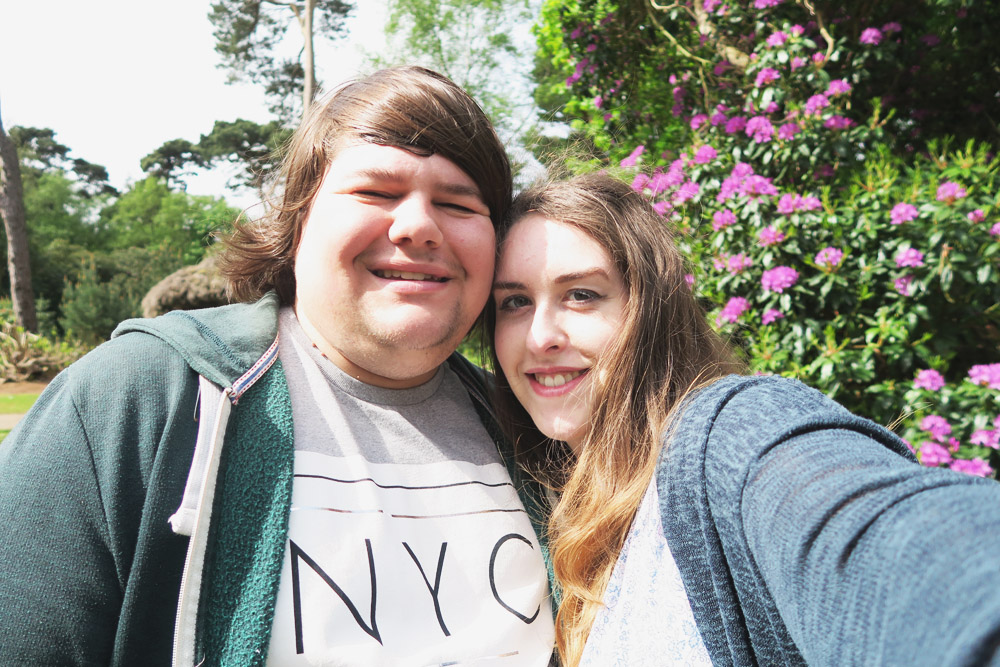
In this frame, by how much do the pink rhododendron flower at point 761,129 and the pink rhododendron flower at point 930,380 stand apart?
1512 millimetres

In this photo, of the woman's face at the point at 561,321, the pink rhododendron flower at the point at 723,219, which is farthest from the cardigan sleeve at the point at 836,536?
the pink rhododendron flower at the point at 723,219

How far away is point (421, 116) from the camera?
175 centimetres

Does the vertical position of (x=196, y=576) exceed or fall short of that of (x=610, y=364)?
it falls short

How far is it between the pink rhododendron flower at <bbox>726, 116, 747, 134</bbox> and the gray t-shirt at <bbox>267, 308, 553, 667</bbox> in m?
2.89

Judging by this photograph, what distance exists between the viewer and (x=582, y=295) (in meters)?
1.72

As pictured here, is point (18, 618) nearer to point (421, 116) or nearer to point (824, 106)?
point (421, 116)

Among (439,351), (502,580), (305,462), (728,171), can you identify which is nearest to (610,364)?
(439,351)

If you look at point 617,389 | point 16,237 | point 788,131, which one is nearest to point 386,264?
point 617,389

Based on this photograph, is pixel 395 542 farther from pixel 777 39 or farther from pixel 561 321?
pixel 777 39

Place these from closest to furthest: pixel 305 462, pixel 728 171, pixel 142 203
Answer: pixel 305 462 → pixel 728 171 → pixel 142 203

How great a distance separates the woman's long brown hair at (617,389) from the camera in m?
1.50

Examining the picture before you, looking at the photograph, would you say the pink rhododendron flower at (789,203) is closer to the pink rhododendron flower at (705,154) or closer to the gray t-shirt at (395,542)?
the pink rhododendron flower at (705,154)

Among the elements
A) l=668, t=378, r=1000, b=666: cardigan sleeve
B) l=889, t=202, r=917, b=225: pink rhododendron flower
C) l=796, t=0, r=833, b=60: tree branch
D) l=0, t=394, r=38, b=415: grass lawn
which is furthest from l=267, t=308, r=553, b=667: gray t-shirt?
l=0, t=394, r=38, b=415: grass lawn

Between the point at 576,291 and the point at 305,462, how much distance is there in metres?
0.81
